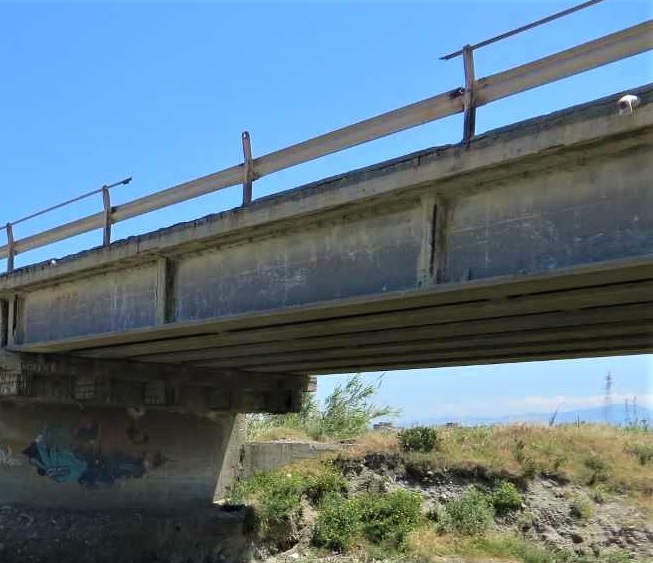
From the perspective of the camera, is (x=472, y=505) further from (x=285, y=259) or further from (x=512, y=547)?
(x=285, y=259)

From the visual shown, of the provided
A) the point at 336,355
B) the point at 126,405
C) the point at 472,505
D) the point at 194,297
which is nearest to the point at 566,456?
the point at 472,505

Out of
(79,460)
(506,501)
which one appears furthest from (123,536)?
(506,501)

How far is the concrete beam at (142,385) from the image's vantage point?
16.0m

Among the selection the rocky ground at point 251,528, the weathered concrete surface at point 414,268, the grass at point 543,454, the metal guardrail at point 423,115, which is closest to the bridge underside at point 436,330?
the weathered concrete surface at point 414,268

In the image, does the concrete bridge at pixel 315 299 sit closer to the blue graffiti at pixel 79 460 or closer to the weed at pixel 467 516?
the blue graffiti at pixel 79 460

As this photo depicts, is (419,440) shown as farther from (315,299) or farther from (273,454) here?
(315,299)

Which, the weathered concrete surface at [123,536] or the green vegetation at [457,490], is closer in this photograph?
the weathered concrete surface at [123,536]

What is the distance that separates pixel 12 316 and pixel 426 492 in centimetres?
1080

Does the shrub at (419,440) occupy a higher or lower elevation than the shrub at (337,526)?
higher

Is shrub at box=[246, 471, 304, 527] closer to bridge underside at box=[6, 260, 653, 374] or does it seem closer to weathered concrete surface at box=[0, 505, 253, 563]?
weathered concrete surface at box=[0, 505, 253, 563]

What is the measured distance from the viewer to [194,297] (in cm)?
1153

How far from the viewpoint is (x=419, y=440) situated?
853 inches

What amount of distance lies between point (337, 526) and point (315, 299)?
9519 millimetres

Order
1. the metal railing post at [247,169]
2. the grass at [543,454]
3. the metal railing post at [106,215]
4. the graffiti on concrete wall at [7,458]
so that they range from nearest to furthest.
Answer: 1. the metal railing post at [247,169]
2. the metal railing post at [106,215]
3. the graffiti on concrete wall at [7,458]
4. the grass at [543,454]
